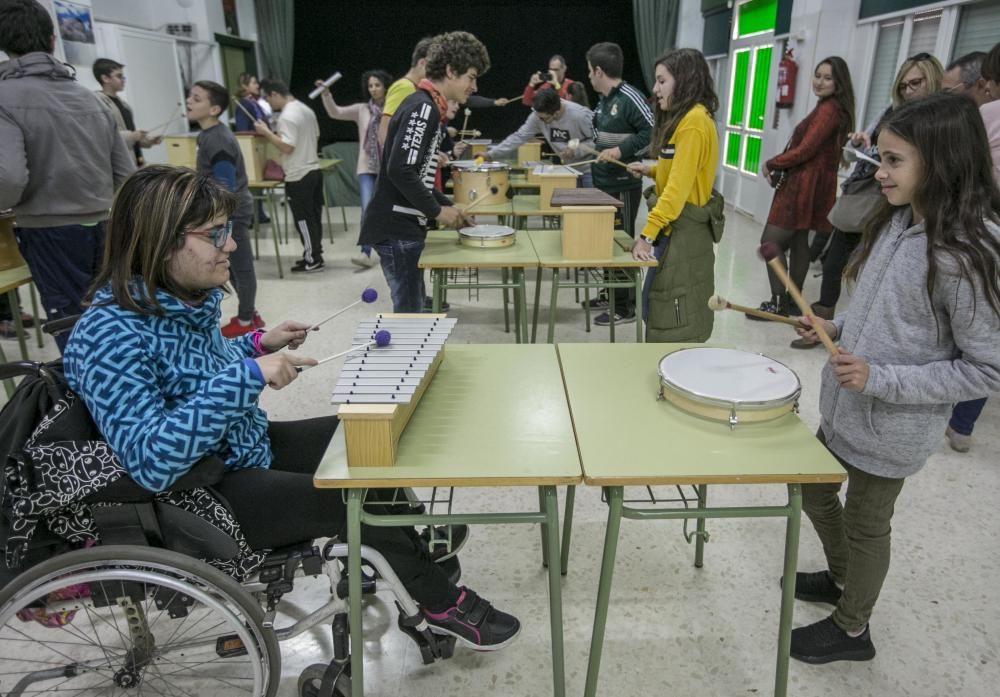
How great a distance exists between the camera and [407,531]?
1.47 metres

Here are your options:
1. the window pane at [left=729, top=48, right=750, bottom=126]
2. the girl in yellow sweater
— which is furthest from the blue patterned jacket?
the window pane at [left=729, top=48, right=750, bottom=126]

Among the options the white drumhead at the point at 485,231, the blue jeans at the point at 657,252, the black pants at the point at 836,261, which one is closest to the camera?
the blue jeans at the point at 657,252

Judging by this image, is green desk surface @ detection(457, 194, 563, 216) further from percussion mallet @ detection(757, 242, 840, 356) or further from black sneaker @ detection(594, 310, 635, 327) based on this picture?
percussion mallet @ detection(757, 242, 840, 356)

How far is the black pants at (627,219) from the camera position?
395cm

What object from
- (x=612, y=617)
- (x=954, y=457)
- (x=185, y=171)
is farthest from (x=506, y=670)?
(x=954, y=457)

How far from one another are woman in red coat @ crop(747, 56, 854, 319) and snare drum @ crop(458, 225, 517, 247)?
162 centimetres

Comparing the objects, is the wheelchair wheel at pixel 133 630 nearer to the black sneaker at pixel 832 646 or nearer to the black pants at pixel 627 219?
the black sneaker at pixel 832 646

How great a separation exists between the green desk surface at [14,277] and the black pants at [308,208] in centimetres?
253

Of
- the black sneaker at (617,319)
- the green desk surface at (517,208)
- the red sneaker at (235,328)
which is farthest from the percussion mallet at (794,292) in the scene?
the red sneaker at (235,328)

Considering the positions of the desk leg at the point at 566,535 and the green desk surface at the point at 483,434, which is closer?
the green desk surface at the point at 483,434

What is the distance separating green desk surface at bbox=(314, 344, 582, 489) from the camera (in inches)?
46.5

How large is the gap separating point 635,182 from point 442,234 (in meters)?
1.41

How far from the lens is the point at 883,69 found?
508 centimetres

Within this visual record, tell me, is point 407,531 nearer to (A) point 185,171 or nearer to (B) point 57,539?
(B) point 57,539
